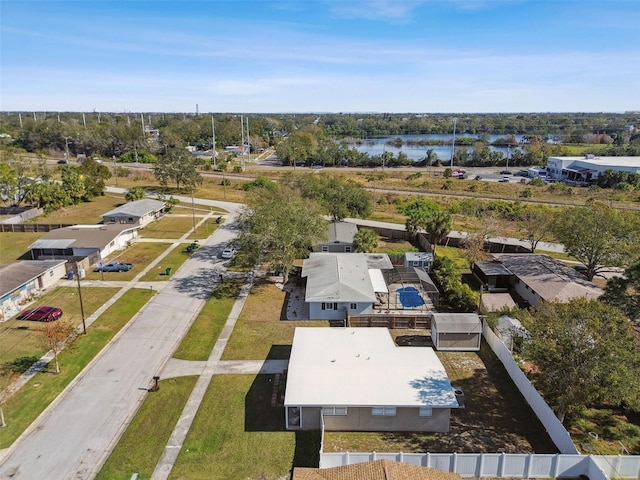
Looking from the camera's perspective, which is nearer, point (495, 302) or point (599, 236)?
point (495, 302)

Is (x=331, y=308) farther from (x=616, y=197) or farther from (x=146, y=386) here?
(x=616, y=197)

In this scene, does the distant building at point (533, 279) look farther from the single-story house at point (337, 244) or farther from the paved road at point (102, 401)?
the paved road at point (102, 401)

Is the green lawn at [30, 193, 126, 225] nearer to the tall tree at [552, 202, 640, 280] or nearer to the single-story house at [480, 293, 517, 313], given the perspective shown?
the single-story house at [480, 293, 517, 313]

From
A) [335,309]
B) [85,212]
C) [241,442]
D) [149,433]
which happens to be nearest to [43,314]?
[149,433]

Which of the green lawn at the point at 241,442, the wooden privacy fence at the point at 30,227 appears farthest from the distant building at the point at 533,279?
the wooden privacy fence at the point at 30,227

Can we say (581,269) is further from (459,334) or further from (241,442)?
(241,442)

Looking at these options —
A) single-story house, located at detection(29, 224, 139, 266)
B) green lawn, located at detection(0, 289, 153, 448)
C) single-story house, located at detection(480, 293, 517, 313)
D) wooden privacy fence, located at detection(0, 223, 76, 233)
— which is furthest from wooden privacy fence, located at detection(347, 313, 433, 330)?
wooden privacy fence, located at detection(0, 223, 76, 233)

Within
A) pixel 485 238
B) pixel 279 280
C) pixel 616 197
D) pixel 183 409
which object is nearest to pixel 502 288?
pixel 485 238

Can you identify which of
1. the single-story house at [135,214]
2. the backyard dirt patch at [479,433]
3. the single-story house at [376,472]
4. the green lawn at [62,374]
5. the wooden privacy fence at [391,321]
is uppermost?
the single-story house at [135,214]
